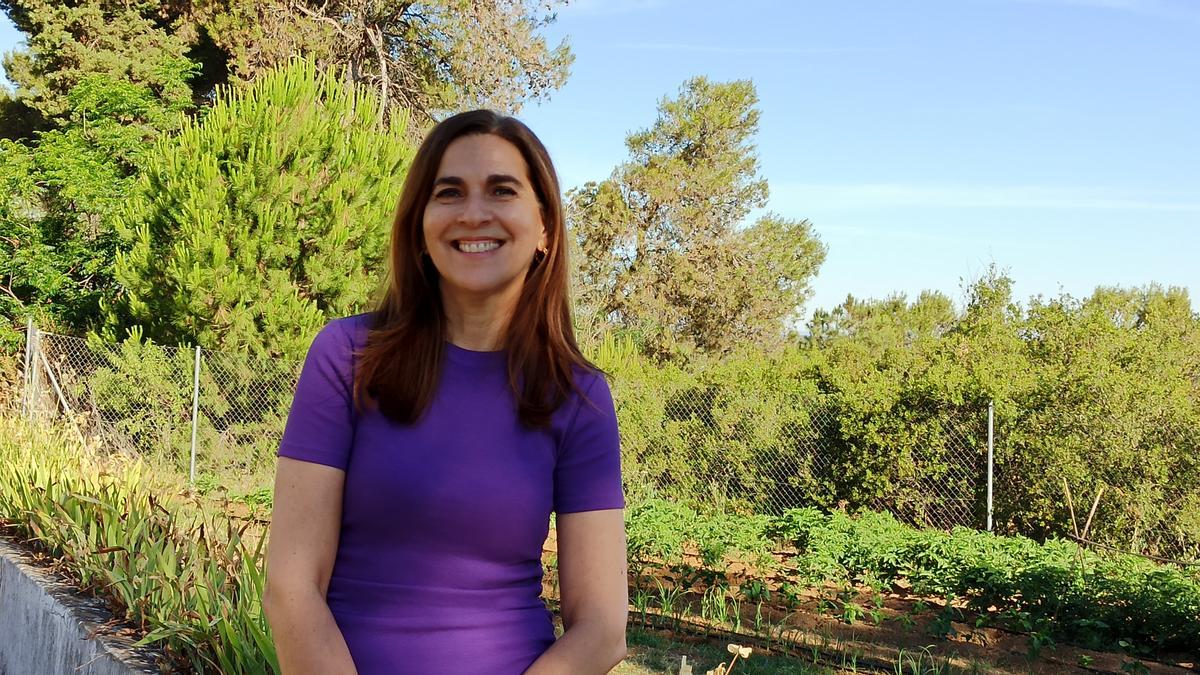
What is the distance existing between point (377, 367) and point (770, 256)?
28.6m

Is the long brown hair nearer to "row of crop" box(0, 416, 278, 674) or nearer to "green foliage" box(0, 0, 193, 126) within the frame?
"row of crop" box(0, 416, 278, 674)

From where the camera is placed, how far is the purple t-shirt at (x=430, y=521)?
5.76ft

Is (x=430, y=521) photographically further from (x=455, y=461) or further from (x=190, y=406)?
(x=190, y=406)

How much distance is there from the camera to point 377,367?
180 cm

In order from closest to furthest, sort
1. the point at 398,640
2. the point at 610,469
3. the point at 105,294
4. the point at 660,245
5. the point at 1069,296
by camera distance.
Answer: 1. the point at 398,640
2. the point at 610,469
3. the point at 1069,296
4. the point at 105,294
5. the point at 660,245

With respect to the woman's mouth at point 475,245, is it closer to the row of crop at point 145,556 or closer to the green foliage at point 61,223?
the row of crop at point 145,556

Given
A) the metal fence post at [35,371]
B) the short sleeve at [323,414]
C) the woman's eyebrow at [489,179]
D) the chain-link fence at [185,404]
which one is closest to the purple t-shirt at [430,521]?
the short sleeve at [323,414]

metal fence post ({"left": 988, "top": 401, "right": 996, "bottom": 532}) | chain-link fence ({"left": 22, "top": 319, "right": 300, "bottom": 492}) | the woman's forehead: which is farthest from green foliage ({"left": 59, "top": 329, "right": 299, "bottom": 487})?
the woman's forehead

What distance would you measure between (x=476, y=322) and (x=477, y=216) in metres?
0.19

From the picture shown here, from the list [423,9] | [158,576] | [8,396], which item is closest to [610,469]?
[158,576]

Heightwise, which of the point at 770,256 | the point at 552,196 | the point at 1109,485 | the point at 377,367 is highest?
the point at 770,256

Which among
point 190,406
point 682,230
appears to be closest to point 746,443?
point 190,406

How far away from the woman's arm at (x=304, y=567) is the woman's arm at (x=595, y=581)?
14.9 inches

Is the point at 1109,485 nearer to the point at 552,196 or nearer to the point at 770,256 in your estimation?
the point at 552,196
